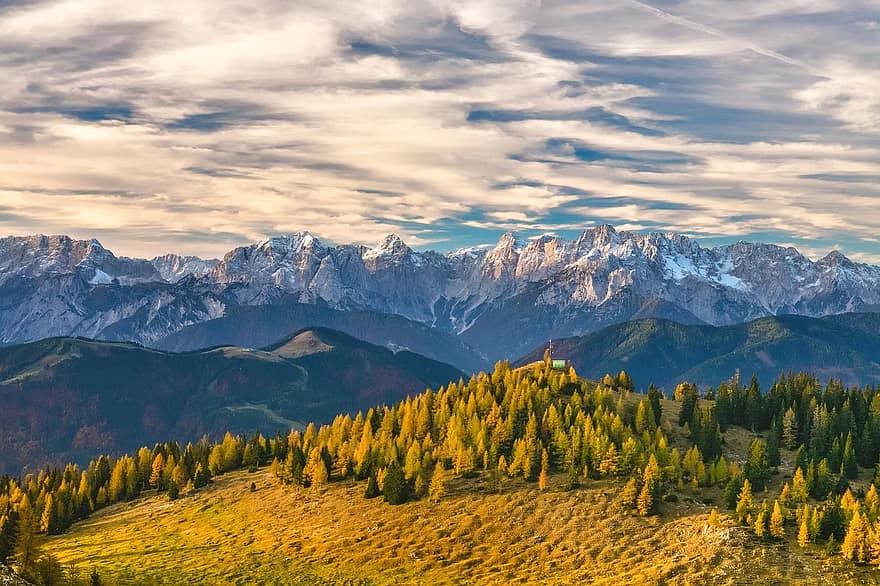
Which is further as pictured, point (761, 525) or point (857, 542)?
point (761, 525)

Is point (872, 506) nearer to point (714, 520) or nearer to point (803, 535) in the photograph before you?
point (803, 535)

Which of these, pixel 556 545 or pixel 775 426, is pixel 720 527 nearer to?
pixel 556 545

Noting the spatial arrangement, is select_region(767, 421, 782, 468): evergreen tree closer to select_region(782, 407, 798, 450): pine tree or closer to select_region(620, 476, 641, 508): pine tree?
select_region(782, 407, 798, 450): pine tree

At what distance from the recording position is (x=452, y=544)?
421 feet

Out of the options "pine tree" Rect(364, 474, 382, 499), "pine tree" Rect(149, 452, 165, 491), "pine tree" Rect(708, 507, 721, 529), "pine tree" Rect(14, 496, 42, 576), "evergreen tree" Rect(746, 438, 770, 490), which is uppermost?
"pine tree" Rect(14, 496, 42, 576)

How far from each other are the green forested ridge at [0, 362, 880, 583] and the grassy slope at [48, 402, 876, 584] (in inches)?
164

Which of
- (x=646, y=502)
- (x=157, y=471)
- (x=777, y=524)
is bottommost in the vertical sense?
(x=157, y=471)

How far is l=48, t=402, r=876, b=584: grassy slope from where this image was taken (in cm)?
11188

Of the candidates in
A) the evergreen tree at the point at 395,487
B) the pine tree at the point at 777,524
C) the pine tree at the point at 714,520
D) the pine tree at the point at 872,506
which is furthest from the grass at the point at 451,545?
the pine tree at the point at 872,506

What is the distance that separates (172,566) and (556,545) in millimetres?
62937

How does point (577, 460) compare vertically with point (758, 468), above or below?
above

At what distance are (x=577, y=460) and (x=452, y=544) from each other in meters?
35.6

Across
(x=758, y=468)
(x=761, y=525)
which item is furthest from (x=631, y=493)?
(x=758, y=468)

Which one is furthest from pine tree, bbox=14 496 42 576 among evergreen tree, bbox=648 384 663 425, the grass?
evergreen tree, bbox=648 384 663 425
